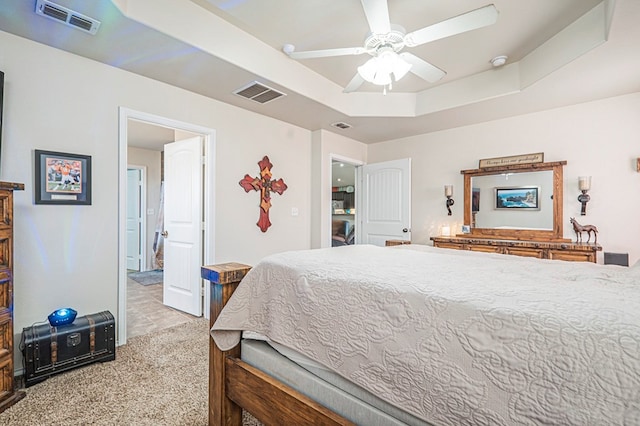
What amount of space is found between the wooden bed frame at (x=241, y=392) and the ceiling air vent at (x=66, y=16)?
197 centimetres

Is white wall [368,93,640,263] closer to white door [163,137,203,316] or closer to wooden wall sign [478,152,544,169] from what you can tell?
wooden wall sign [478,152,544,169]

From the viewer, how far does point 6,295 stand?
184 cm

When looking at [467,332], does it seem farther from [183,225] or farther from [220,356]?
[183,225]

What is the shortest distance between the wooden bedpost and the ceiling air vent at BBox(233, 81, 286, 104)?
2220mm

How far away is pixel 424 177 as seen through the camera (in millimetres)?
4699

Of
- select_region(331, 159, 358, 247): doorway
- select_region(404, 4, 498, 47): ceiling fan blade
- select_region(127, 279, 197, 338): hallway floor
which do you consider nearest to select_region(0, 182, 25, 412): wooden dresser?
select_region(127, 279, 197, 338): hallway floor

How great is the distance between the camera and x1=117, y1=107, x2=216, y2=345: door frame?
2.69 meters

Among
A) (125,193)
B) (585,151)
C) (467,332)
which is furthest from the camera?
(585,151)

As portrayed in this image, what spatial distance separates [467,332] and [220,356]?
1101mm

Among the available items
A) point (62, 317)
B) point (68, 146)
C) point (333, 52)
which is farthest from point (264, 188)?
point (62, 317)

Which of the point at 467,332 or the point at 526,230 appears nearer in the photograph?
the point at 467,332

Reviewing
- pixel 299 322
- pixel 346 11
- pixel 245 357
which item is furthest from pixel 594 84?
pixel 245 357

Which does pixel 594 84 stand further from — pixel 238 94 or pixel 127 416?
pixel 127 416

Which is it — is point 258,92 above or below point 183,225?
above
